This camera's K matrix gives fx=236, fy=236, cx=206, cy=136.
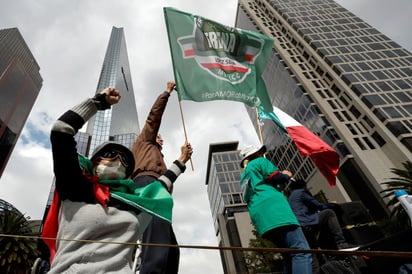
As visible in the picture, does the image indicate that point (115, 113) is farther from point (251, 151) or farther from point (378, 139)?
point (251, 151)

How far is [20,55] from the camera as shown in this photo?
217ft

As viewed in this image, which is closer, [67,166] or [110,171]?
[67,166]

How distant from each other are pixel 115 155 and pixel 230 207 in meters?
55.0

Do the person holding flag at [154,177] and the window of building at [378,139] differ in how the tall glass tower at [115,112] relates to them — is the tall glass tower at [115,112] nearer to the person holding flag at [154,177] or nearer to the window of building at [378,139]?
the window of building at [378,139]

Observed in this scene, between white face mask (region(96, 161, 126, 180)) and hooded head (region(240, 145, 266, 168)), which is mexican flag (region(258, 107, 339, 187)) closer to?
hooded head (region(240, 145, 266, 168))

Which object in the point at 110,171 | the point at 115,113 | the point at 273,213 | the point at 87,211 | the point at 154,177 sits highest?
the point at 115,113

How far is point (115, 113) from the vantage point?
70688 mm

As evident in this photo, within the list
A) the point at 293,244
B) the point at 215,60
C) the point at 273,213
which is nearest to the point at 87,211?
the point at 273,213

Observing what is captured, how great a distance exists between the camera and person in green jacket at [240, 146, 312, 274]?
7.88 ft

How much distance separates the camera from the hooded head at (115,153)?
5.88ft

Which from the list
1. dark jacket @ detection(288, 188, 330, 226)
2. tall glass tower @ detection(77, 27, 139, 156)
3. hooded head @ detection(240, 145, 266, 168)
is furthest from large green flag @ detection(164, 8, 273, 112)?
tall glass tower @ detection(77, 27, 139, 156)

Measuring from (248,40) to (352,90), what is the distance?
4089cm

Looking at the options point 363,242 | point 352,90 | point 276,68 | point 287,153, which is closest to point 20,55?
point 276,68

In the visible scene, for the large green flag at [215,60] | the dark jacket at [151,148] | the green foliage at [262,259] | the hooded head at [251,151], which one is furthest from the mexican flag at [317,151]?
the green foliage at [262,259]
